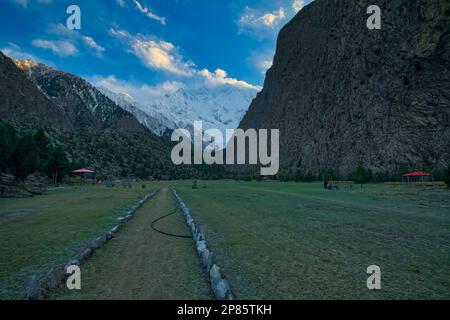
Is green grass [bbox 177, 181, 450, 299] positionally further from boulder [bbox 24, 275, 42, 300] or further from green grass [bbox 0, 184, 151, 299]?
green grass [bbox 0, 184, 151, 299]

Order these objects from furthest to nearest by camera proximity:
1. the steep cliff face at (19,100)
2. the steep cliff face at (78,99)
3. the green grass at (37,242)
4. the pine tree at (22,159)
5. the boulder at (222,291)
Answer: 1. the steep cliff face at (78,99)
2. the steep cliff face at (19,100)
3. the pine tree at (22,159)
4. the green grass at (37,242)
5. the boulder at (222,291)

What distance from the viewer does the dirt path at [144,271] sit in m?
4.69

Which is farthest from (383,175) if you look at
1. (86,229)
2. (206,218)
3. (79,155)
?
(79,155)

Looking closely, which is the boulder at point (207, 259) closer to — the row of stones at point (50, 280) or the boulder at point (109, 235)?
the row of stones at point (50, 280)

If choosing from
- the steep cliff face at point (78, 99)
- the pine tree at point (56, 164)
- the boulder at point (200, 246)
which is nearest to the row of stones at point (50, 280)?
the boulder at point (200, 246)

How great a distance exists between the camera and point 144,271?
5.71 m

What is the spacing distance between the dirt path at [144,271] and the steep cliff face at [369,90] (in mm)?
59055

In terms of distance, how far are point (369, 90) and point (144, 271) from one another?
73.7m

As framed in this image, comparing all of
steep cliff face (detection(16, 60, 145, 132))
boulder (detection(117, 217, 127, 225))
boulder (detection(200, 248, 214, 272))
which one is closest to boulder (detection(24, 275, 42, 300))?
boulder (detection(200, 248, 214, 272))

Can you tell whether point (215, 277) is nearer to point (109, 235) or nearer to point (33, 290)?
point (33, 290)

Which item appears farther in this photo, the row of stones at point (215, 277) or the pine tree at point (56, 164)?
the pine tree at point (56, 164)

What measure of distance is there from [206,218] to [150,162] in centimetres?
9827

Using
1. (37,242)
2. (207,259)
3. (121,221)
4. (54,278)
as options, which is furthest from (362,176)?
(54,278)
